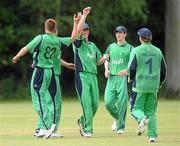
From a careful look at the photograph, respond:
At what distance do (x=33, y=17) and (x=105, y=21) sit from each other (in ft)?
12.0

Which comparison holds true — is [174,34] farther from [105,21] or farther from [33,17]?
[33,17]

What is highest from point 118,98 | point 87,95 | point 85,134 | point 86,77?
point 86,77

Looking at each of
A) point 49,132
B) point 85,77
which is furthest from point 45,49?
point 49,132

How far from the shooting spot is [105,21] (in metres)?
43.2

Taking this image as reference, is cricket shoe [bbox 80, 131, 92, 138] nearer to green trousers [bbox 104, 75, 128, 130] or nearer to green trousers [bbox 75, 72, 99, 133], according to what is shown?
green trousers [bbox 75, 72, 99, 133]

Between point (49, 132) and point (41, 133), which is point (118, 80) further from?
point (49, 132)

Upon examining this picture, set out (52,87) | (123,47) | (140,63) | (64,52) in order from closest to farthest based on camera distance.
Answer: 1. (140,63)
2. (52,87)
3. (123,47)
4. (64,52)

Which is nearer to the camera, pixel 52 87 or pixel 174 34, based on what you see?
pixel 52 87

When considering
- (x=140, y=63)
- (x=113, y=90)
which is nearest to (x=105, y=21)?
(x=113, y=90)

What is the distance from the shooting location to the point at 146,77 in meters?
17.2

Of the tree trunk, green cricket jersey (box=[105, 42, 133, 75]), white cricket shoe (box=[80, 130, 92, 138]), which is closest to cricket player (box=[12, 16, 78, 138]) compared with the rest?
white cricket shoe (box=[80, 130, 92, 138])

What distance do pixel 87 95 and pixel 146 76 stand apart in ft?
6.46

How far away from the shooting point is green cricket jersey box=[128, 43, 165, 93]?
56.2 ft

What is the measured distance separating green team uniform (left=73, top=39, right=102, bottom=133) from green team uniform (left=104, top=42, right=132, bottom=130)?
2.86 feet
